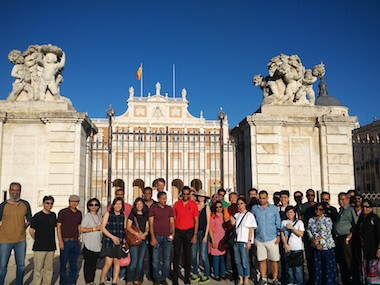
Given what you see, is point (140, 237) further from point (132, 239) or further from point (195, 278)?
point (195, 278)

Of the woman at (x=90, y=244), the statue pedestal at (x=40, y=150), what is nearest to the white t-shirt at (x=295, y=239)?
the woman at (x=90, y=244)

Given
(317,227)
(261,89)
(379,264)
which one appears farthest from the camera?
(261,89)

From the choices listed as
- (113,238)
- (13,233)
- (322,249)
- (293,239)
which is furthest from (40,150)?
(322,249)

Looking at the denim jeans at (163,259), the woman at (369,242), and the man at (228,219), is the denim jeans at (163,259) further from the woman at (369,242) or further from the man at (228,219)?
the woman at (369,242)

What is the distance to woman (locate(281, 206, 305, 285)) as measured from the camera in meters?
5.70

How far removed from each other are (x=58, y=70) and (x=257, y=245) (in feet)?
22.3

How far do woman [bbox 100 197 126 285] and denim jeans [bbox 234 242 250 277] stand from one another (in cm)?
187

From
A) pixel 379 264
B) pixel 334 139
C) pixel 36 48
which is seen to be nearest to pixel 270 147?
pixel 334 139

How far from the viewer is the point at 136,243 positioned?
18.8 ft

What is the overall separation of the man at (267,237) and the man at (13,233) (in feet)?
12.1

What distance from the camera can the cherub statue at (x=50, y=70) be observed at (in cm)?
927

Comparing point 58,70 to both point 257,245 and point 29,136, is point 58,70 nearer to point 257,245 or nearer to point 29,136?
point 29,136

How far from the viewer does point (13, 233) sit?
5.44 meters

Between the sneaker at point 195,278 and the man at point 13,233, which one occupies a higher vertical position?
the man at point 13,233
